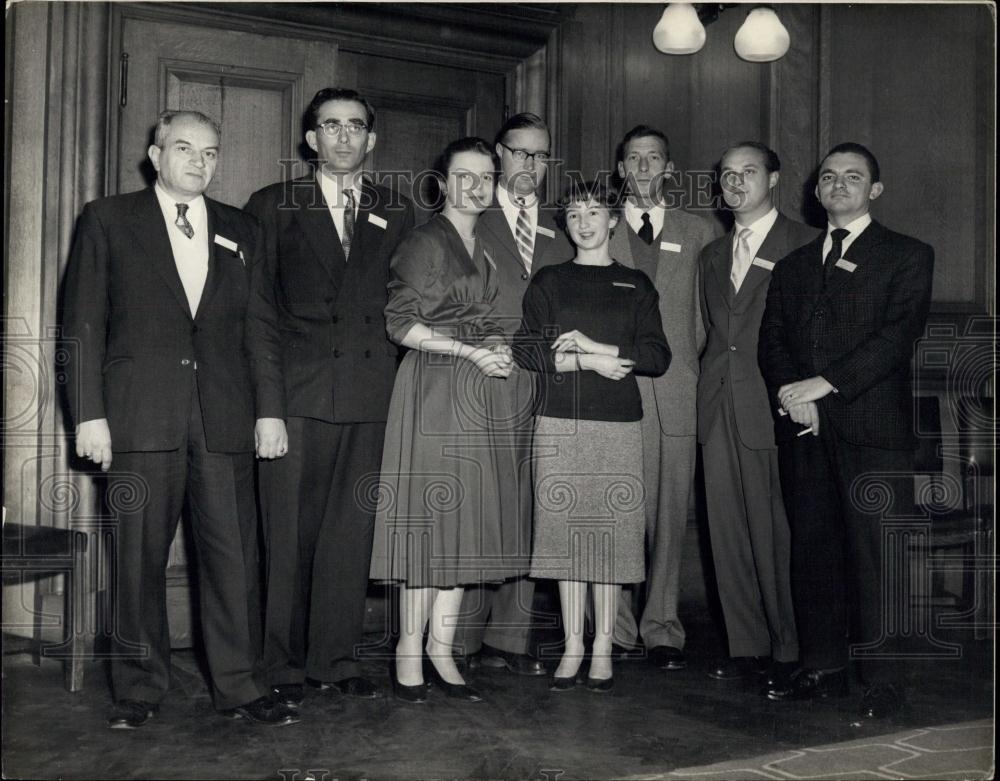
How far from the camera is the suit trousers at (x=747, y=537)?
3.52 m

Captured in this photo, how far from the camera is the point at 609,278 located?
11.1 ft

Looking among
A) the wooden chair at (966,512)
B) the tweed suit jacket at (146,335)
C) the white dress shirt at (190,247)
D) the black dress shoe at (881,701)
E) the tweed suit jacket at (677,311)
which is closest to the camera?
the tweed suit jacket at (146,335)

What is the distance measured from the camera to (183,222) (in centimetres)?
303

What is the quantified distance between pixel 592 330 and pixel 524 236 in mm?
436

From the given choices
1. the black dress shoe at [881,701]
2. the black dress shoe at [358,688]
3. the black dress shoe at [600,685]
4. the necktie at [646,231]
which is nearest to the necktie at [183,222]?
the black dress shoe at [358,688]

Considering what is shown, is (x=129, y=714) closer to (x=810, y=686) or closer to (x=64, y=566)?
(x=64, y=566)

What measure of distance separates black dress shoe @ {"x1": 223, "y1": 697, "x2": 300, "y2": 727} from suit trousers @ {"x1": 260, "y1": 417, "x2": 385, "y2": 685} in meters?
0.25

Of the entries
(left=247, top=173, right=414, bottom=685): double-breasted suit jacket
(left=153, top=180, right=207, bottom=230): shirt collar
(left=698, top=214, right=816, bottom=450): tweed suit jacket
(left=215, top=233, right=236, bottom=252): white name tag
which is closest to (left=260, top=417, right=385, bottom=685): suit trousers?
(left=247, top=173, right=414, bottom=685): double-breasted suit jacket

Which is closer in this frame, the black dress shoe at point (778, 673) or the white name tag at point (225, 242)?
the white name tag at point (225, 242)

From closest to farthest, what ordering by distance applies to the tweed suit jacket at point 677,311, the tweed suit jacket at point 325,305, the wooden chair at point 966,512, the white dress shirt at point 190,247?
1. the white dress shirt at point 190,247
2. the tweed suit jacket at point 325,305
3. the tweed suit jacket at point 677,311
4. the wooden chair at point 966,512

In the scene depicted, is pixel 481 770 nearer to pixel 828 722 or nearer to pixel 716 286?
pixel 828 722

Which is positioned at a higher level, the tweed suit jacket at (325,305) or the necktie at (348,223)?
the necktie at (348,223)

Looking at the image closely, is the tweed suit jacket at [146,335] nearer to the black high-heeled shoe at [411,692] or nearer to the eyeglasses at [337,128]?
the eyeglasses at [337,128]

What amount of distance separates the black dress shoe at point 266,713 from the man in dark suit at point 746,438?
1.47m
